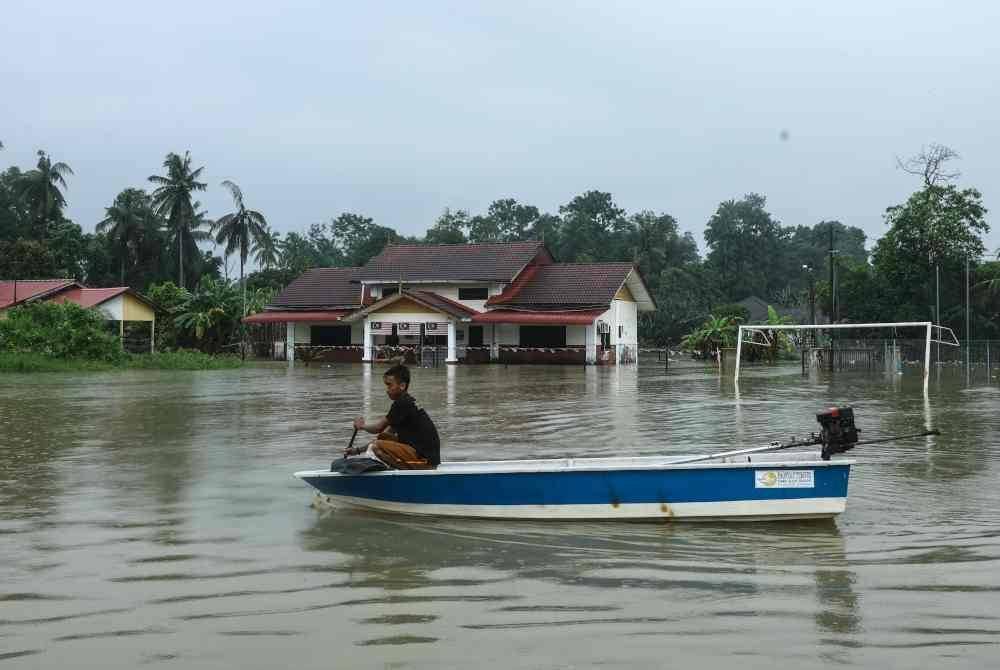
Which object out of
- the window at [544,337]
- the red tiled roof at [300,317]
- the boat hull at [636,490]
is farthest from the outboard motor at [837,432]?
the red tiled roof at [300,317]

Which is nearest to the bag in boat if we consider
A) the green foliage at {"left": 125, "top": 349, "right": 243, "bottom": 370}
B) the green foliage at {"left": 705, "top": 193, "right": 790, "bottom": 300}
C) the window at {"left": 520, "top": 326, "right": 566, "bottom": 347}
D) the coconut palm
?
the green foliage at {"left": 125, "top": 349, "right": 243, "bottom": 370}

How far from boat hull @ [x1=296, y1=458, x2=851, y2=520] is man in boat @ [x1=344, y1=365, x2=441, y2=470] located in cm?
24

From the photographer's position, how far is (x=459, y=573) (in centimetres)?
677

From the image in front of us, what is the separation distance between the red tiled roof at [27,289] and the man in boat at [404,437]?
39809mm

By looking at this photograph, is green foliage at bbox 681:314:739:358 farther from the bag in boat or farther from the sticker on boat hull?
the bag in boat

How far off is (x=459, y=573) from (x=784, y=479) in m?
2.73

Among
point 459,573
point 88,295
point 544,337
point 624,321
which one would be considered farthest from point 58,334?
point 459,573

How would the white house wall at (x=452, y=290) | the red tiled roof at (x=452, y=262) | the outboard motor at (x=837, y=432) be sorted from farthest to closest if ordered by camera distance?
the red tiled roof at (x=452, y=262)
the white house wall at (x=452, y=290)
the outboard motor at (x=837, y=432)

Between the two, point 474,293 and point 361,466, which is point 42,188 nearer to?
point 474,293

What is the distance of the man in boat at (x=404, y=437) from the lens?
8531 millimetres

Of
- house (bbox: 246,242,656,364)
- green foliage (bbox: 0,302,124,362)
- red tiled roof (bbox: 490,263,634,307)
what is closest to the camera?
green foliage (bbox: 0,302,124,362)

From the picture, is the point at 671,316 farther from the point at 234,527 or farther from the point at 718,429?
the point at 234,527

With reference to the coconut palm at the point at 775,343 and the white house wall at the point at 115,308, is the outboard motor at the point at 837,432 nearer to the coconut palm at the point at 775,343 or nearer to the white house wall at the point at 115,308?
Result: the coconut palm at the point at 775,343

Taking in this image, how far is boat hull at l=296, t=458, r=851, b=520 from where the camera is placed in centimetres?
796
